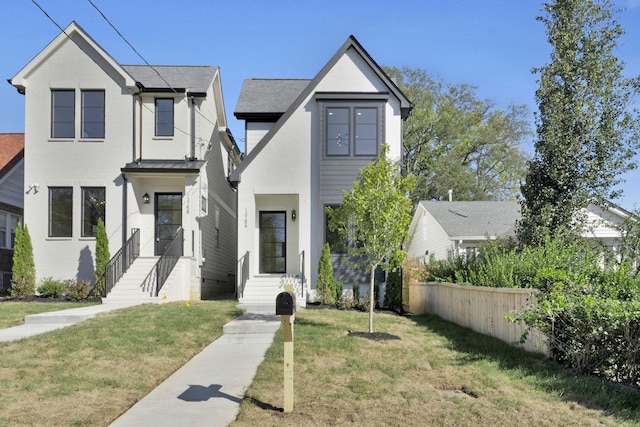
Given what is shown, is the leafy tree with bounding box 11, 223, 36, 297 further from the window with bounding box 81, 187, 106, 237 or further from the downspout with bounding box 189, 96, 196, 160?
the downspout with bounding box 189, 96, 196, 160

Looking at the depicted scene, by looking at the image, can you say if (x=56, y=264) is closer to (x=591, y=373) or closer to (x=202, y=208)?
(x=202, y=208)

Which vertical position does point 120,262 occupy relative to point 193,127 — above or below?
below

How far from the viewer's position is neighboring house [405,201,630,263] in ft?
76.0

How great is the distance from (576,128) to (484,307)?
5.49 metres

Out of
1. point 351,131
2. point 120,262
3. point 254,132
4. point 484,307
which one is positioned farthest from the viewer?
point 254,132

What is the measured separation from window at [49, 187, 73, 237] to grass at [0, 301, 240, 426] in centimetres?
660

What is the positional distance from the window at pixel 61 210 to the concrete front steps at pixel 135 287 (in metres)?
2.57

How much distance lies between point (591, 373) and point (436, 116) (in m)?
32.1

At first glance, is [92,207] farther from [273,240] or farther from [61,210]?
[273,240]

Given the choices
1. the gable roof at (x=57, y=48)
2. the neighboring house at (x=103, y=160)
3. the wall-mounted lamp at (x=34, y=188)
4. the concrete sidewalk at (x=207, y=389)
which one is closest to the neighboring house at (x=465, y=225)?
the neighboring house at (x=103, y=160)

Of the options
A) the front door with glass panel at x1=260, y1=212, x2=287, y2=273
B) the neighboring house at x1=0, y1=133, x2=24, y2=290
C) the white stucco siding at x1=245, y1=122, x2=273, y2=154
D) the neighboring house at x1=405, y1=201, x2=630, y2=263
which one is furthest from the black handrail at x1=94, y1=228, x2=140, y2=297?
the neighboring house at x1=405, y1=201, x2=630, y2=263

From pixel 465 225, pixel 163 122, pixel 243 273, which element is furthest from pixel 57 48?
pixel 465 225

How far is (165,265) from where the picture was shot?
1638 centimetres

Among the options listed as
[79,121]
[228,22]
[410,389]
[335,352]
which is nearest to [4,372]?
[335,352]
